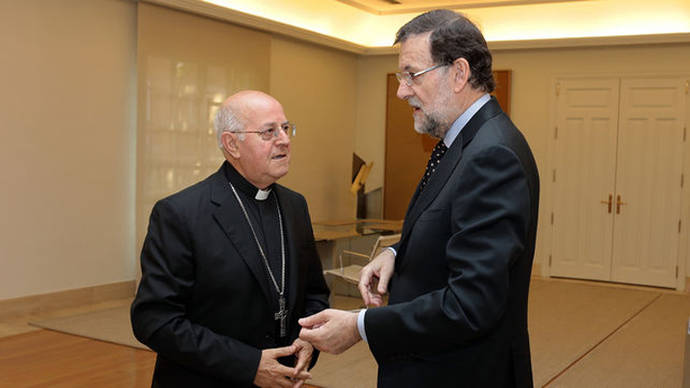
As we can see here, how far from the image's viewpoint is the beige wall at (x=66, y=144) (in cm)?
677

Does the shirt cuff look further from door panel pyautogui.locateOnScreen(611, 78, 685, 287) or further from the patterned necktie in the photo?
door panel pyautogui.locateOnScreen(611, 78, 685, 287)

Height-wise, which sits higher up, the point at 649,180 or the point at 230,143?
the point at 230,143

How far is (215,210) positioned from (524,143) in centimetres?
111

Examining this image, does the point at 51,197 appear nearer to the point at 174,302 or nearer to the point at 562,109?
the point at 174,302

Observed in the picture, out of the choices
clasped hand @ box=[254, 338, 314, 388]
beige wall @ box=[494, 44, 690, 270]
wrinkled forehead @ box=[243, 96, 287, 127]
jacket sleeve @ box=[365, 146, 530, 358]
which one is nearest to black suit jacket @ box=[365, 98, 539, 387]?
jacket sleeve @ box=[365, 146, 530, 358]

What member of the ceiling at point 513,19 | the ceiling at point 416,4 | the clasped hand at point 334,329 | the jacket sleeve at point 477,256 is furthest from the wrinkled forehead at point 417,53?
the ceiling at point 416,4

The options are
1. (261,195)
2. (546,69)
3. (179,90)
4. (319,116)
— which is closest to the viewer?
(261,195)

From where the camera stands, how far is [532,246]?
2.00 metres

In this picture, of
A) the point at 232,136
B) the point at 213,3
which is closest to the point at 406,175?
the point at 213,3

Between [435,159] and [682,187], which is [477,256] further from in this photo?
[682,187]

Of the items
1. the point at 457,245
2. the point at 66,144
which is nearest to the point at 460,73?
the point at 457,245

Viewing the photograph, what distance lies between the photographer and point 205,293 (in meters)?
2.47

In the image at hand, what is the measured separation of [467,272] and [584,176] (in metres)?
8.89

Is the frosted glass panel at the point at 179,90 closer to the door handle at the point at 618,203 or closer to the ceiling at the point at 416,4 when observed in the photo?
the ceiling at the point at 416,4
